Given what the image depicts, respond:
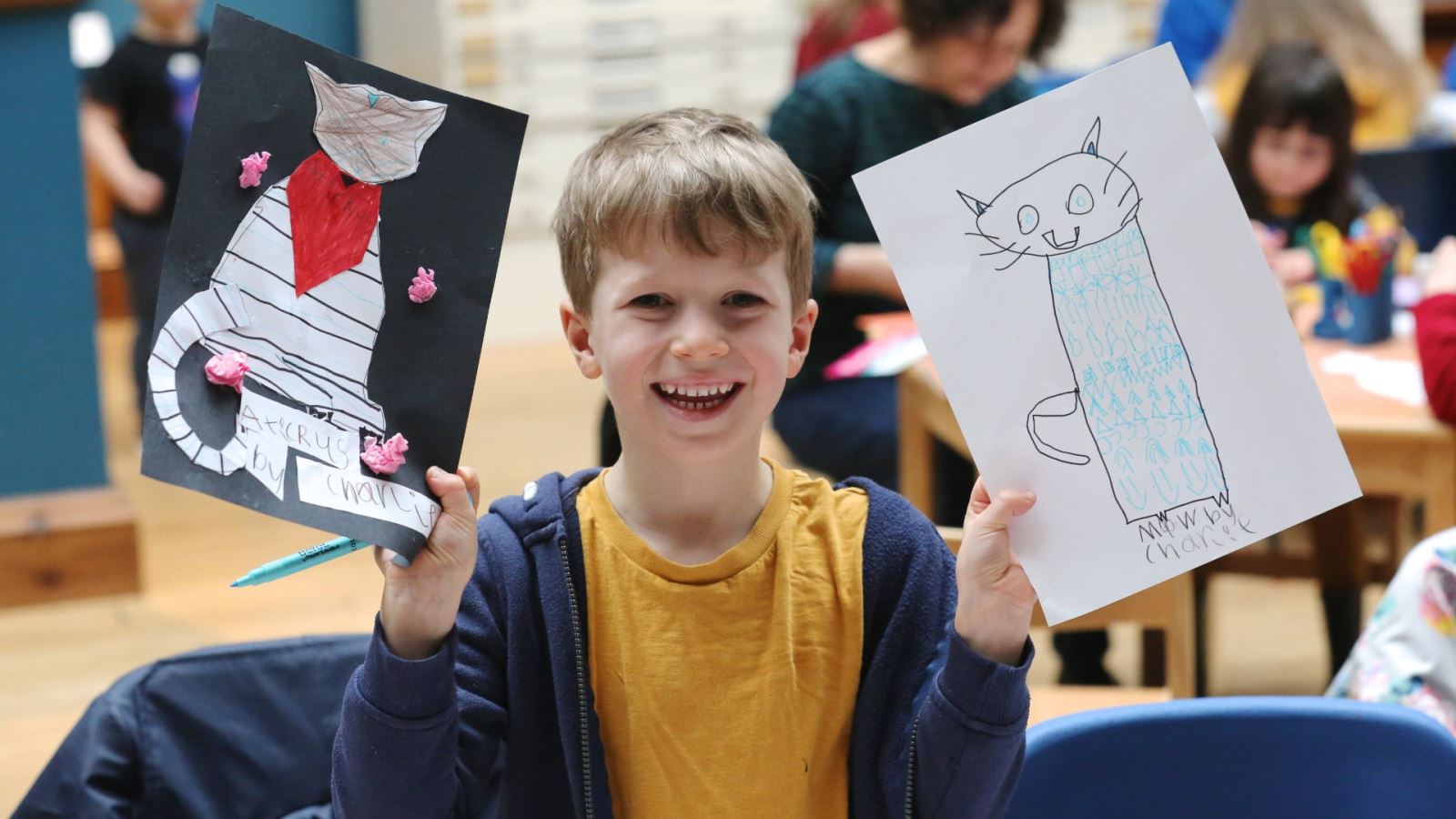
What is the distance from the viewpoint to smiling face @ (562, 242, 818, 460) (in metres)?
1.03

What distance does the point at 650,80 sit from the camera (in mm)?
5359

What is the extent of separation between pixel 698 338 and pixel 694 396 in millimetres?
58

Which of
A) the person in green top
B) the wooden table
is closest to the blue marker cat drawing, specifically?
the wooden table

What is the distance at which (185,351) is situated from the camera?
889 mm

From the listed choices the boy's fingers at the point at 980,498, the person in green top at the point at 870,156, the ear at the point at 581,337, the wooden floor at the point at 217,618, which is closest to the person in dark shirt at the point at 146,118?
the wooden floor at the point at 217,618

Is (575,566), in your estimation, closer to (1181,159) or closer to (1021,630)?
(1021,630)

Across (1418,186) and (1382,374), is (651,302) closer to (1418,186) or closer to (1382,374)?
(1382,374)

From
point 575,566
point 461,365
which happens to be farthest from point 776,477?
point 461,365

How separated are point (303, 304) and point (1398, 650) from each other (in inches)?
40.6

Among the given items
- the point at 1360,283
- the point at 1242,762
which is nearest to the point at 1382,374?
the point at 1360,283

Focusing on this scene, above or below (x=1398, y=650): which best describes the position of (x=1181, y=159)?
above

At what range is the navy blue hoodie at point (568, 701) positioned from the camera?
0.98 metres

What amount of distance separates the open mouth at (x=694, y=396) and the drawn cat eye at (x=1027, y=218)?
21 cm

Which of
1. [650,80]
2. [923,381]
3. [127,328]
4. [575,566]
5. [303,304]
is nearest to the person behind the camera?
[303,304]
